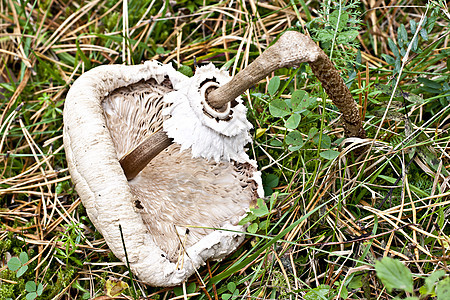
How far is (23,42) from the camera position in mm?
3527

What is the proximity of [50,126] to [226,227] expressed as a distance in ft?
5.81

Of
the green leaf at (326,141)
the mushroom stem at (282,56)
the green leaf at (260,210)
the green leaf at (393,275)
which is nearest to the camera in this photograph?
the green leaf at (393,275)

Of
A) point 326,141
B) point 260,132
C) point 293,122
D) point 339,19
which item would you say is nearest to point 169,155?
point 260,132

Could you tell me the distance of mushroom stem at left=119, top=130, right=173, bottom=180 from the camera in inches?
96.0

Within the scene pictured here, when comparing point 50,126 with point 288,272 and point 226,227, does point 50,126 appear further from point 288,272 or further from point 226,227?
point 288,272

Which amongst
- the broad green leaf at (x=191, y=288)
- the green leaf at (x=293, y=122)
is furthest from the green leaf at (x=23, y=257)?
the green leaf at (x=293, y=122)

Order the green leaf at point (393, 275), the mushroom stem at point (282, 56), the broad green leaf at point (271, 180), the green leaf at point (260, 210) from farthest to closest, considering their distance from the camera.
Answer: the broad green leaf at point (271, 180), the green leaf at point (260, 210), the mushroom stem at point (282, 56), the green leaf at point (393, 275)

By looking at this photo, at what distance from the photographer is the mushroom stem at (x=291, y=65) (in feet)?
6.31

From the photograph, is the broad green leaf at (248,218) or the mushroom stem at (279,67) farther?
the broad green leaf at (248,218)

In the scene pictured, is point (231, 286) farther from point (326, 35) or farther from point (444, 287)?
point (326, 35)

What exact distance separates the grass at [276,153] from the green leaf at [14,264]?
0.06 feet

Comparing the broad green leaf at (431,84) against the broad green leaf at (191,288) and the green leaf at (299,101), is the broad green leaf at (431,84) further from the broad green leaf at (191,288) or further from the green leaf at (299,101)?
the broad green leaf at (191,288)

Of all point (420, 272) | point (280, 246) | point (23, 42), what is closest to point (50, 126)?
point (23, 42)

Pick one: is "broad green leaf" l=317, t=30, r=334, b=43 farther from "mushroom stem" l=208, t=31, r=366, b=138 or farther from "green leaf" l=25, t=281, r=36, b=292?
"green leaf" l=25, t=281, r=36, b=292
